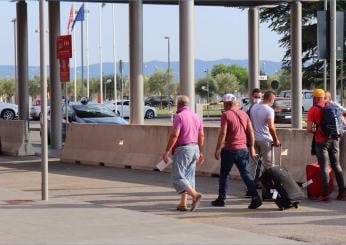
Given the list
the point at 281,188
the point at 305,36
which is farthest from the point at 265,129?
the point at 305,36

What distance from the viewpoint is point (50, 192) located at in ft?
46.4

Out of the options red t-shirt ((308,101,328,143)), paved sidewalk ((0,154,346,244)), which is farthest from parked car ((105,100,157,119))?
red t-shirt ((308,101,328,143))

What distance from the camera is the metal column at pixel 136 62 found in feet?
72.6

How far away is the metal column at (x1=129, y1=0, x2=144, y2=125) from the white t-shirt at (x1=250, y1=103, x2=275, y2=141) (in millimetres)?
9855

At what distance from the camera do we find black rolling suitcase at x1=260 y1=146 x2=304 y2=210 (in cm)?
1127

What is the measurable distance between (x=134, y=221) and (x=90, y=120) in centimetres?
1618

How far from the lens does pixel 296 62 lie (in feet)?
80.5

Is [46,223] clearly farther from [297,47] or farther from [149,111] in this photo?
[149,111]

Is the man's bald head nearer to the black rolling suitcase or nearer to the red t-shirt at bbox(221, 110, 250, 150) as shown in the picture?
the red t-shirt at bbox(221, 110, 250, 150)

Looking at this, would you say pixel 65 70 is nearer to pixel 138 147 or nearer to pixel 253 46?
pixel 138 147

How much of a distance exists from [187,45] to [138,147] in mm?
2892

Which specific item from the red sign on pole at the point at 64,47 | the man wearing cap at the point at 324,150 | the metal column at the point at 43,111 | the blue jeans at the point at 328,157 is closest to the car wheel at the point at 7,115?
the red sign on pole at the point at 64,47

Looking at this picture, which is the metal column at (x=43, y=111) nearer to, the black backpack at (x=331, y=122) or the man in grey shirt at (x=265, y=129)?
the man in grey shirt at (x=265, y=129)

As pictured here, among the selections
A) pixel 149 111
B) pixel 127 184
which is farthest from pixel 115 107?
pixel 127 184
